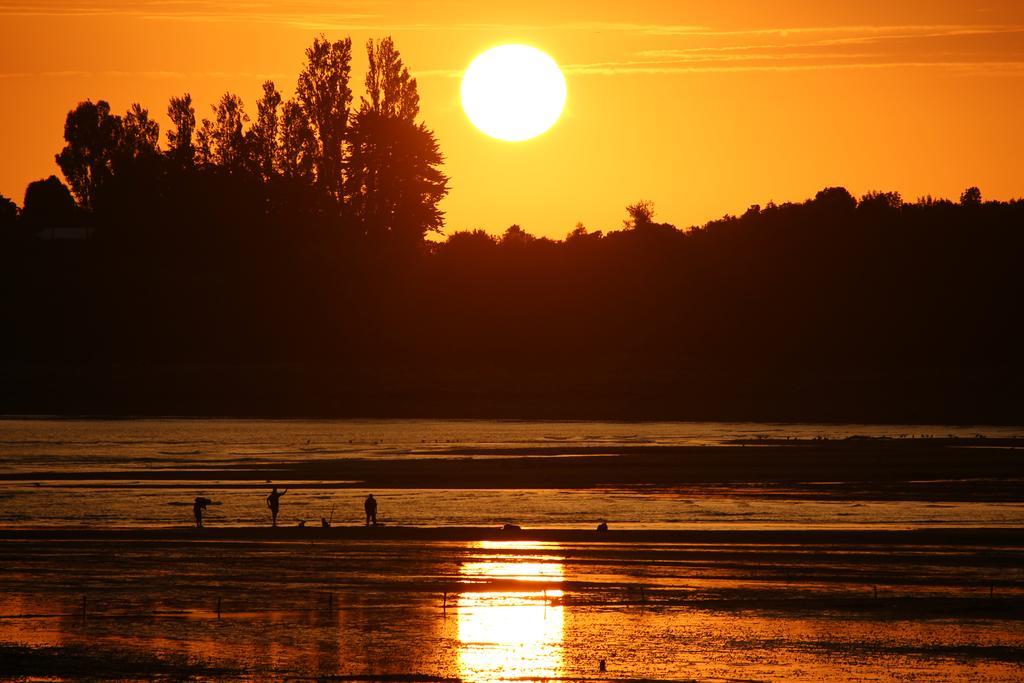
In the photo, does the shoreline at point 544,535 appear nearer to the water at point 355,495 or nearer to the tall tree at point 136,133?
the water at point 355,495

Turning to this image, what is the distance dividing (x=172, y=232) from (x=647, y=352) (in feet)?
137

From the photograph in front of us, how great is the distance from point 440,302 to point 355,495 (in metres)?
70.6

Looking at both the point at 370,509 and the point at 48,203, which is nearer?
the point at 370,509

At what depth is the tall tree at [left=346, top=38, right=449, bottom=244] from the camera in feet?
410

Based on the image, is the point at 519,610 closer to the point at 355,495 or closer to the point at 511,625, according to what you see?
the point at 511,625

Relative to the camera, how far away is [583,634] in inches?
1027

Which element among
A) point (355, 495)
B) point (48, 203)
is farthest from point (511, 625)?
point (48, 203)

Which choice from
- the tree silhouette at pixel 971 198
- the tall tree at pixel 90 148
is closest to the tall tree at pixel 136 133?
the tall tree at pixel 90 148

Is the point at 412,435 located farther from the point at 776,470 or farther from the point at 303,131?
the point at 303,131

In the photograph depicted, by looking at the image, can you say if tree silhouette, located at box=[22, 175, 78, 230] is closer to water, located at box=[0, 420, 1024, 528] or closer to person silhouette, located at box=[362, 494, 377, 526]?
water, located at box=[0, 420, 1024, 528]

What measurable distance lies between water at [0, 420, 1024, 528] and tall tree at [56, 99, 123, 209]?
8401 cm

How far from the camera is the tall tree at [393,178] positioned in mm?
124938

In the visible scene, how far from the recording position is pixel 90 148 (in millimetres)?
154750

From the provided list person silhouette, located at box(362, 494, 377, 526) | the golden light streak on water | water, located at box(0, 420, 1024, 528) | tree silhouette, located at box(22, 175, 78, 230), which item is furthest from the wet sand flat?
tree silhouette, located at box(22, 175, 78, 230)
